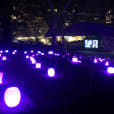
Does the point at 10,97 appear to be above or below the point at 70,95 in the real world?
above

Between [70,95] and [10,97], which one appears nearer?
[10,97]

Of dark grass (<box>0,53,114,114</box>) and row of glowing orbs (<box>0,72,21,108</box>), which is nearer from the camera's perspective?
row of glowing orbs (<box>0,72,21,108</box>)

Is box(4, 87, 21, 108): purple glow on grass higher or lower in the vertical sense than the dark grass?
higher

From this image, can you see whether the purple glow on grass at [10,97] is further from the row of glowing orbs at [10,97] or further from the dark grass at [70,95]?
the dark grass at [70,95]

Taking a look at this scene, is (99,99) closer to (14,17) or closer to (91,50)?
(91,50)

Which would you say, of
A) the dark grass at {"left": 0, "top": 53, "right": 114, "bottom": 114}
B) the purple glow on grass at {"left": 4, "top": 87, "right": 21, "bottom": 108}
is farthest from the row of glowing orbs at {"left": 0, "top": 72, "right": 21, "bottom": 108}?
the dark grass at {"left": 0, "top": 53, "right": 114, "bottom": 114}

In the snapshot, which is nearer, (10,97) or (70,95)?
(10,97)

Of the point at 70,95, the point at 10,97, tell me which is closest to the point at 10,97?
the point at 10,97

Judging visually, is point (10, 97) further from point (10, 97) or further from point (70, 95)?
point (70, 95)

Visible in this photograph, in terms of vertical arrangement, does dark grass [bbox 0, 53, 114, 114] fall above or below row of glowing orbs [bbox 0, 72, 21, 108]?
below

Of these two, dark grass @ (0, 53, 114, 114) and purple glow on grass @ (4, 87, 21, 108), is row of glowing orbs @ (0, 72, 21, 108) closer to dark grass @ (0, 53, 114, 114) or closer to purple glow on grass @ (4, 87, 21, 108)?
purple glow on grass @ (4, 87, 21, 108)

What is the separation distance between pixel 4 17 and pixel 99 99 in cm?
2586

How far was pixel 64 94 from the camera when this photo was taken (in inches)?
197

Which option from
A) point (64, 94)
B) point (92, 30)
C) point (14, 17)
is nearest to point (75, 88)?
point (64, 94)
